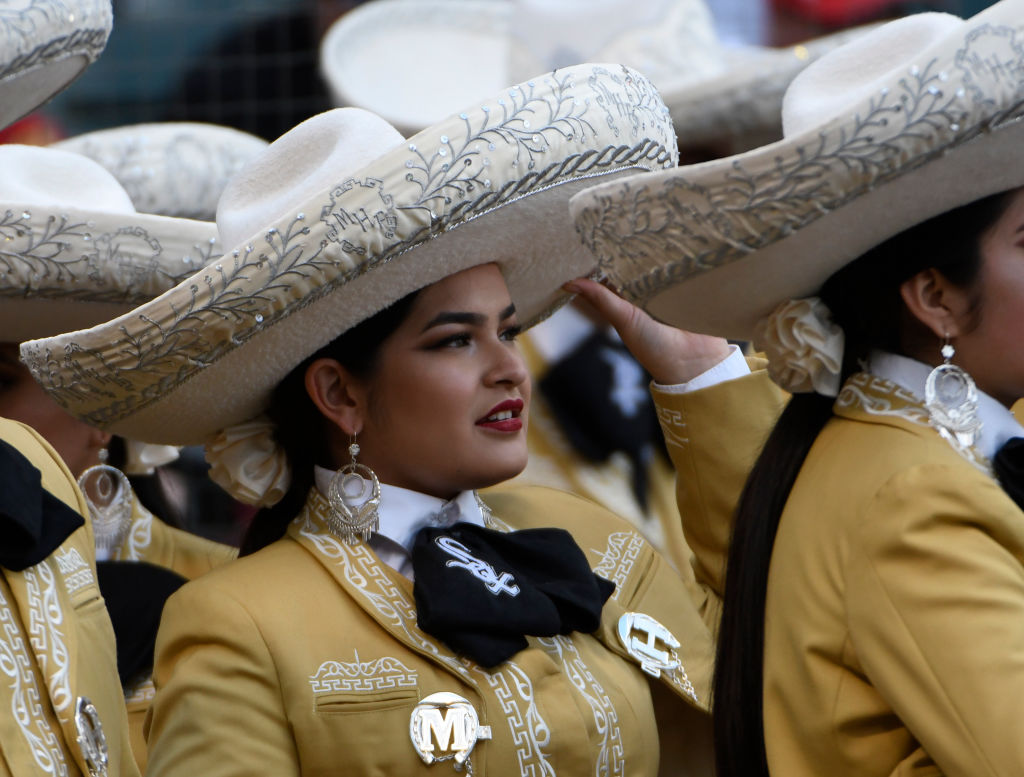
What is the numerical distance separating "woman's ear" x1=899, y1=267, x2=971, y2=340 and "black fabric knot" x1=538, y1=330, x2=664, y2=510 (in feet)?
5.90

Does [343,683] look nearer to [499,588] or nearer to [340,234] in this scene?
[499,588]

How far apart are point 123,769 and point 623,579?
89cm

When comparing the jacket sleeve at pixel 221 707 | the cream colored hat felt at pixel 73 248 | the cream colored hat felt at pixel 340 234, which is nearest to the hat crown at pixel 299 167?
the cream colored hat felt at pixel 340 234

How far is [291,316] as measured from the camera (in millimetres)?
2490

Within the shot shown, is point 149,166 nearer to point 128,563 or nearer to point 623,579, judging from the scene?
point 128,563

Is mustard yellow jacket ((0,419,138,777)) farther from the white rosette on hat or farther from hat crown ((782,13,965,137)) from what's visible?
the white rosette on hat

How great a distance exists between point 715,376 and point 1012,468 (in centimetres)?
86

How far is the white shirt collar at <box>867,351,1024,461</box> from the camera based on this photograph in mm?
2127

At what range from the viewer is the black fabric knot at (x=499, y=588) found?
2471mm

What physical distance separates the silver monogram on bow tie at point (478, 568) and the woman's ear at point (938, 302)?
0.78 meters

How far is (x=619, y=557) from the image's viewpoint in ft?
9.48

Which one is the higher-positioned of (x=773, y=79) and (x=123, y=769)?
(x=773, y=79)

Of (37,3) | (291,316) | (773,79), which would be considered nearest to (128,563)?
(291,316)

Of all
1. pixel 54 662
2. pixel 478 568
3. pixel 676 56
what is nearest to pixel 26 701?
pixel 54 662
